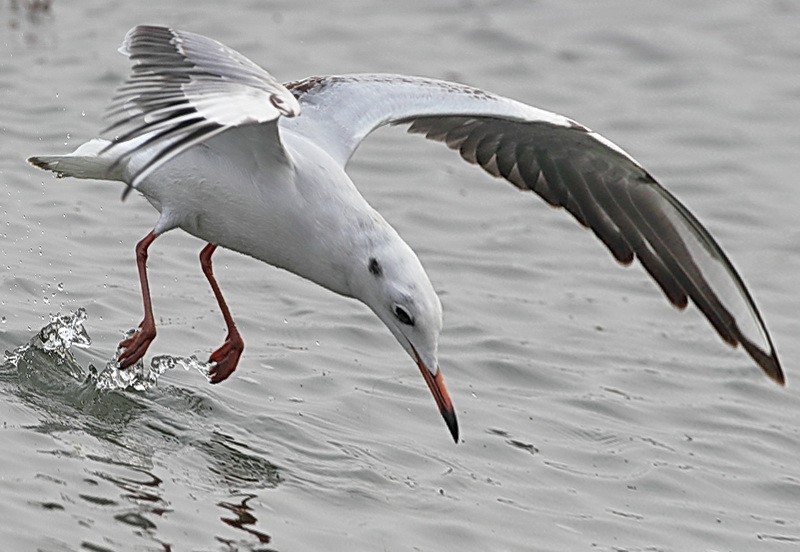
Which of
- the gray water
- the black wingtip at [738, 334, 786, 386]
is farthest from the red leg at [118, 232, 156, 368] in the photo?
the black wingtip at [738, 334, 786, 386]

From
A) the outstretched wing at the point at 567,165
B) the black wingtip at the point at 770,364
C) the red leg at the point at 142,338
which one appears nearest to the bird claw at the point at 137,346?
the red leg at the point at 142,338

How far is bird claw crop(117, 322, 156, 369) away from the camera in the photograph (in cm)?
716

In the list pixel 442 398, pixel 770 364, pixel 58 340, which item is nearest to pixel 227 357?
pixel 58 340

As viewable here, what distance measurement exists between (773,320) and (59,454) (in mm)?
4776

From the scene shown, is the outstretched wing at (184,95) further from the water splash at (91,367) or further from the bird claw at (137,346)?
the water splash at (91,367)

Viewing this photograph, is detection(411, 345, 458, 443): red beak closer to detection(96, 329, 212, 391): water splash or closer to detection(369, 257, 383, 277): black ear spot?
detection(369, 257, 383, 277): black ear spot

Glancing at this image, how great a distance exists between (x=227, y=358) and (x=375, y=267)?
46.7 inches

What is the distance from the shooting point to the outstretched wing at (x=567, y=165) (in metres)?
7.25

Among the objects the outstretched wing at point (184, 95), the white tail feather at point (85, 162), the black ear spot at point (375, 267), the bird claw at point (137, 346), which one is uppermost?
the outstretched wing at point (184, 95)

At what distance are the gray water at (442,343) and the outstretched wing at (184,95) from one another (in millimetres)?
1440

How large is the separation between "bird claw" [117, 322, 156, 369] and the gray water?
0.76 ft

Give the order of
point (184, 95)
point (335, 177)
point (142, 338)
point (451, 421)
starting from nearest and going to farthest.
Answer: point (184, 95), point (451, 421), point (335, 177), point (142, 338)

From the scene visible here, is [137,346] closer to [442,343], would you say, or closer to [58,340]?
[58,340]

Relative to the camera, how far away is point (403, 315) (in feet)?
21.2
